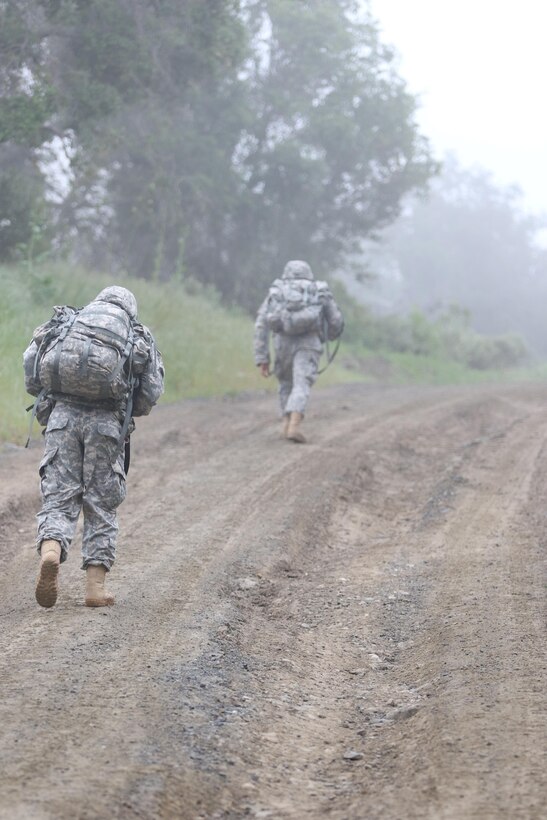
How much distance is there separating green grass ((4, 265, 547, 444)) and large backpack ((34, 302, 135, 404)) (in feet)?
17.9

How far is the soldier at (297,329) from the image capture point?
1160cm

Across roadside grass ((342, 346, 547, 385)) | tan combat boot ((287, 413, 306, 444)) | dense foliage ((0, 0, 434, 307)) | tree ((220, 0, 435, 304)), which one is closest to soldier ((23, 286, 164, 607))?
tan combat boot ((287, 413, 306, 444))

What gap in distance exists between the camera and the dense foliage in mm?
17703

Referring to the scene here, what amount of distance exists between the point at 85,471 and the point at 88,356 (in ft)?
2.14

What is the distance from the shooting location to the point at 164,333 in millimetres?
16672

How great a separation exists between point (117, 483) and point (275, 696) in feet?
5.77

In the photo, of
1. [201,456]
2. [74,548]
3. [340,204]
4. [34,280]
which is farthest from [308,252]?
[74,548]

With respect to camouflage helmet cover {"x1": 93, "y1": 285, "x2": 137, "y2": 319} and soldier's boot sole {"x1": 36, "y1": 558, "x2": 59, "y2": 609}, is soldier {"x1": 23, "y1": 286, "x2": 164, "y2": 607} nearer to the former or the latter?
camouflage helmet cover {"x1": 93, "y1": 285, "x2": 137, "y2": 319}

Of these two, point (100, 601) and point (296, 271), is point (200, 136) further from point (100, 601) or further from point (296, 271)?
point (100, 601)

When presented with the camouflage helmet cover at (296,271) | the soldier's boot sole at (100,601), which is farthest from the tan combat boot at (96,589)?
the camouflage helmet cover at (296,271)

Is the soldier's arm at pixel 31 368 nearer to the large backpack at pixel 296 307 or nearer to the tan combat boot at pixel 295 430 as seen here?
the tan combat boot at pixel 295 430

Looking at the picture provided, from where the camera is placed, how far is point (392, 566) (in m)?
7.04

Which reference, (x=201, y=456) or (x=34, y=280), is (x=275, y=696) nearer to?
(x=201, y=456)

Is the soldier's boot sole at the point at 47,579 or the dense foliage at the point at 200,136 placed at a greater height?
the dense foliage at the point at 200,136
